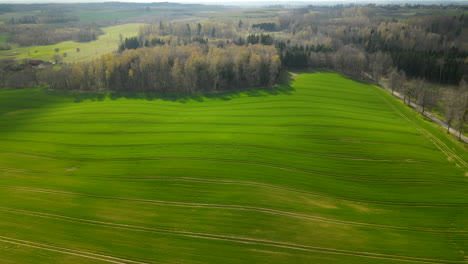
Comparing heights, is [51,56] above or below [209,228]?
above

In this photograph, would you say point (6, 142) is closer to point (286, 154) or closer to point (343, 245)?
point (286, 154)

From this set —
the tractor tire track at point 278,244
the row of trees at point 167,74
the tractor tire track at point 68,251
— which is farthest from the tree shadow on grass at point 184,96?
the tractor tire track at point 68,251

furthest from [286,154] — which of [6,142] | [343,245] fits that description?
[6,142]

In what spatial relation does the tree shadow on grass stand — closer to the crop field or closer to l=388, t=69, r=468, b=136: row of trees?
the crop field

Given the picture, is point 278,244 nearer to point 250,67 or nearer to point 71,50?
point 250,67

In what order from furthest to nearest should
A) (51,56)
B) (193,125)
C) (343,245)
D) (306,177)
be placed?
(51,56) → (193,125) → (306,177) → (343,245)

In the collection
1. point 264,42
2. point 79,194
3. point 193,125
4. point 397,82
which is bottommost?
point 79,194

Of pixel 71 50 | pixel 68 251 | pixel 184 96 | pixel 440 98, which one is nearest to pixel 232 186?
pixel 68 251
